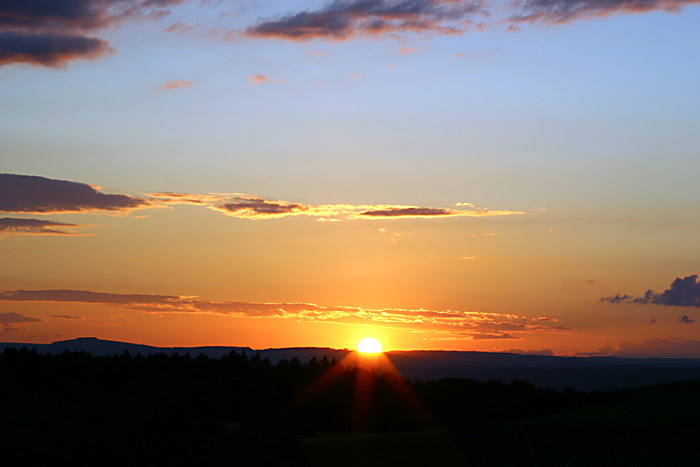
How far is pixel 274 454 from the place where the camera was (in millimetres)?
51719

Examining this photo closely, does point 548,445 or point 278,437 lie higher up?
point 548,445

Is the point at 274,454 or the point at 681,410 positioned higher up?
the point at 681,410

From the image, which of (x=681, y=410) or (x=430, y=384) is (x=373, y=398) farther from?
(x=681, y=410)

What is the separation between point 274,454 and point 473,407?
219ft

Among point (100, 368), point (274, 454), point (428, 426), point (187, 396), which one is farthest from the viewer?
point (100, 368)

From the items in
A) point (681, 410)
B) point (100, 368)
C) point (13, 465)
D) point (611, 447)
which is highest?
point (100, 368)

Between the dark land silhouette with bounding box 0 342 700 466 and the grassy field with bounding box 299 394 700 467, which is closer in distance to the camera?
the grassy field with bounding box 299 394 700 467

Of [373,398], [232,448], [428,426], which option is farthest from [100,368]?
[232,448]

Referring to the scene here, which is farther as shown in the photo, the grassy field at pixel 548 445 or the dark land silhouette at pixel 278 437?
the dark land silhouette at pixel 278 437

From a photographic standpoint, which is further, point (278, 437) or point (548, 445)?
point (548, 445)

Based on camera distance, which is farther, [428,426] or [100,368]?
[100,368]

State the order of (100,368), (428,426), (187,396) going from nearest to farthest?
(187,396), (428,426), (100,368)

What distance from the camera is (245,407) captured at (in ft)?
396

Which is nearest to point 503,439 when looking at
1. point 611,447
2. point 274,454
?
point 611,447
